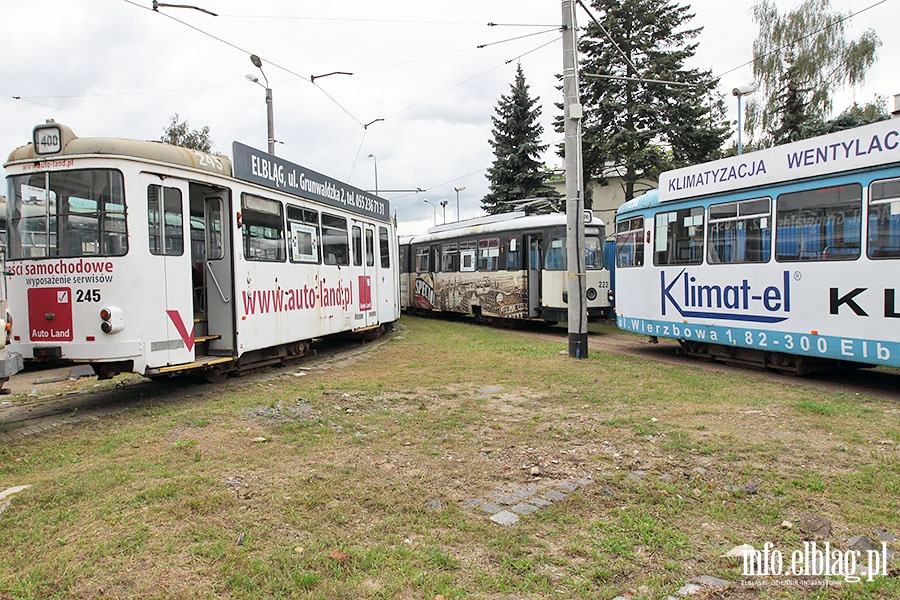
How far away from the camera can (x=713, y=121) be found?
24.3 meters

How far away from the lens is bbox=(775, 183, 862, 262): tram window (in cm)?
863

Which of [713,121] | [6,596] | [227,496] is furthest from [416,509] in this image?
[713,121]

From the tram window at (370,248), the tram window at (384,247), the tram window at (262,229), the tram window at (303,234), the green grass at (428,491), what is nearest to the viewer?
the green grass at (428,491)

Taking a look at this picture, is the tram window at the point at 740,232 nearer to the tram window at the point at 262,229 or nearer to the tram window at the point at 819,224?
the tram window at the point at 819,224

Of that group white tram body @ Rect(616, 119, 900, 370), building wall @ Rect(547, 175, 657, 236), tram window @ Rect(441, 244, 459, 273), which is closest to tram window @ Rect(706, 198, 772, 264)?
white tram body @ Rect(616, 119, 900, 370)

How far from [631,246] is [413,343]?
559cm

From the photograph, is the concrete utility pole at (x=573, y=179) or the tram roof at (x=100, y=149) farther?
the concrete utility pole at (x=573, y=179)

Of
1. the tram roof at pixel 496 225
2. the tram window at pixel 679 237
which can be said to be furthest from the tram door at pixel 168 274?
the tram roof at pixel 496 225

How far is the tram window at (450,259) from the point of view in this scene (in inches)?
864

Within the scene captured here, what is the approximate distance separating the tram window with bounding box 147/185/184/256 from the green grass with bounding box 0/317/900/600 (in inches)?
81.4

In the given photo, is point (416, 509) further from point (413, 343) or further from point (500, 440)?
point (413, 343)

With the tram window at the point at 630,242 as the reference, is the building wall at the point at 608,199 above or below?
above

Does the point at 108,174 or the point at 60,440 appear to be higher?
the point at 108,174

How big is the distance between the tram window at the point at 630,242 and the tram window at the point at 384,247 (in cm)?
586
